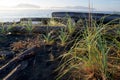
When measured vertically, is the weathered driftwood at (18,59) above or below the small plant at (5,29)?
below

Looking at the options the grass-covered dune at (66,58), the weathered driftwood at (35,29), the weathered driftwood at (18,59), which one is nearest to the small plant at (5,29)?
the weathered driftwood at (35,29)

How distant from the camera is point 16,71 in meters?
3.44

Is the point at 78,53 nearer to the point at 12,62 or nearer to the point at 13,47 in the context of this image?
the point at 12,62

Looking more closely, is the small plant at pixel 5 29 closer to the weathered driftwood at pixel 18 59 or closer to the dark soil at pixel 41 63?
the dark soil at pixel 41 63

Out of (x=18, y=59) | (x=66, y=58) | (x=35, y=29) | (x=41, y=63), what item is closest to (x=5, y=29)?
(x=35, y=29)

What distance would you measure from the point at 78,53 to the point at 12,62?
95 centimetres

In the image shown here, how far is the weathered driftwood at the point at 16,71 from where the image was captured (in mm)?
3252

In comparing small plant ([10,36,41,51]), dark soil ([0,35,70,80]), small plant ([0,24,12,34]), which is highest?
small plant ([0,24,12,34])

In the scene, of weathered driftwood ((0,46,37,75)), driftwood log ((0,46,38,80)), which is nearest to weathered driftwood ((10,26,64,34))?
weathered driftwood ((0,46,37,75))

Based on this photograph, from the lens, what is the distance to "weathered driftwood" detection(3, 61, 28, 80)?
10.7 feet

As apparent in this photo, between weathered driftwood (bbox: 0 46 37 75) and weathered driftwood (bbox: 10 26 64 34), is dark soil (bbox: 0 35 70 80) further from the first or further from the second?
weathered driftwood (bbox: 10 26 64 34)

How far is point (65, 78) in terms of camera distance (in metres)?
3.21

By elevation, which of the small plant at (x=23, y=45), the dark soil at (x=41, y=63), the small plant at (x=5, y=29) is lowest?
the dark soil at (x=41, y=63)

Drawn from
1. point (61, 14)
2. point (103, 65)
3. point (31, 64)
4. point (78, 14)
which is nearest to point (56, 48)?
point (31, 64)
